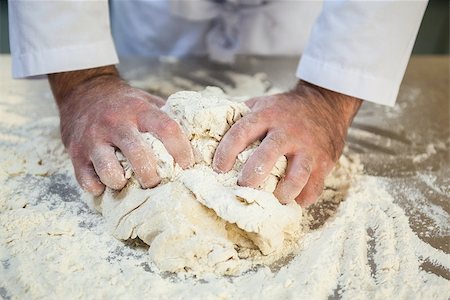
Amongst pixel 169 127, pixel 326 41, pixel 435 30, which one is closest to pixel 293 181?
pixel 169 127

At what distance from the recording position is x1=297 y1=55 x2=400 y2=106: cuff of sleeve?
96 cm

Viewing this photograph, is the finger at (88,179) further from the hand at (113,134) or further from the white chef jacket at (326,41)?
the white chef jacket at (326,41)

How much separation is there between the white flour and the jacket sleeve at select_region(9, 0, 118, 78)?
21 cm

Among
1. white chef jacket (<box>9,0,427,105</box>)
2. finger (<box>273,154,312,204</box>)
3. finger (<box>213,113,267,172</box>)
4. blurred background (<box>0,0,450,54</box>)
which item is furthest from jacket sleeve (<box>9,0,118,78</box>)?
blurred background (<box>0,0,450,54</box>)

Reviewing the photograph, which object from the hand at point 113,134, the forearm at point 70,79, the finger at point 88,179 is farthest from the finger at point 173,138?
the forearm at point 70,79

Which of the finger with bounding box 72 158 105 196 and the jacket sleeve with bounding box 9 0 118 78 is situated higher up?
the jacket sleeve with bounding box 9 0 118 78

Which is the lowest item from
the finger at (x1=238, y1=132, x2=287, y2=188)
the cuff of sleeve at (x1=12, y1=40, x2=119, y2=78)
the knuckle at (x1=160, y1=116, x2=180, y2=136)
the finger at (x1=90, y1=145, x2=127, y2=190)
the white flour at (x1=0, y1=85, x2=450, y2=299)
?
the white flour at (x1=0, y1=85, x2=450, y2=299)

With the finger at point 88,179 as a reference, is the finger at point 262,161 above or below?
above

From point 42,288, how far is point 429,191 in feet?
2.46

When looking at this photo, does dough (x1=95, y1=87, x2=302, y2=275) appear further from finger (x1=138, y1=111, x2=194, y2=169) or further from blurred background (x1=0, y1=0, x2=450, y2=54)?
blurred background (x1=0, y1=0, x2=450, y2=54)

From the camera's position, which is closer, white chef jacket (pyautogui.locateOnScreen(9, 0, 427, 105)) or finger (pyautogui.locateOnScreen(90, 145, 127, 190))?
finger (pyautogui.locateOnScreen(90, 145, 127, 190))

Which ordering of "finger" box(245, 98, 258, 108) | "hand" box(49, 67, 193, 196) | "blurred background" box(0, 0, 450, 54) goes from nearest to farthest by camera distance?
"hand" box(49, 67, 193, 196) → "finger" box(245, 98, 258, 108) → "blurred background" box(0, 0, 450, 54)

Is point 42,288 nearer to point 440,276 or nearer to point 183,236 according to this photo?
point 183,236

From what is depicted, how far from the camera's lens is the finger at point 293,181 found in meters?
0.80
